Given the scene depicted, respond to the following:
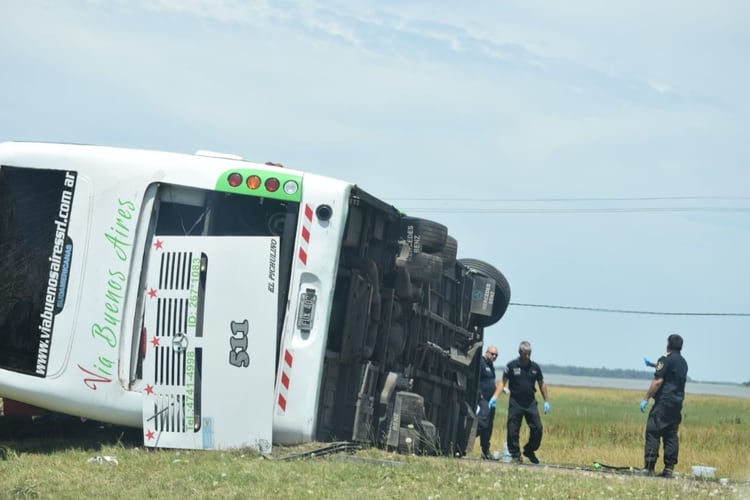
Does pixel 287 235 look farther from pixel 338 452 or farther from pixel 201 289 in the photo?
pixel 338 452

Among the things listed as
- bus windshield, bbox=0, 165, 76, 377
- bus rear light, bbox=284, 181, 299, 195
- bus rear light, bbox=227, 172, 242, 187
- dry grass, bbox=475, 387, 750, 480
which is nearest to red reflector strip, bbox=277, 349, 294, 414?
bus rear light, bbox=284, 181, 299, 195

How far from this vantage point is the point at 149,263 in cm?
839

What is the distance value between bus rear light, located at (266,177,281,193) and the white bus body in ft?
0.03

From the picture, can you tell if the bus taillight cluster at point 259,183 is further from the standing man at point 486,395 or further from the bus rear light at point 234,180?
the standing man at point 486,395

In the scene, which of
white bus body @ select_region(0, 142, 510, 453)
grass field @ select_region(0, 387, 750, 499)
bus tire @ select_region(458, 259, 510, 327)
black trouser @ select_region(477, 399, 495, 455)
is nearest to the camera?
grass field @ select_region(0, 387, 750, 499)

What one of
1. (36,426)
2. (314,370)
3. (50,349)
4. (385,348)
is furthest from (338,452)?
(36,426)

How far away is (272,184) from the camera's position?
336 inches

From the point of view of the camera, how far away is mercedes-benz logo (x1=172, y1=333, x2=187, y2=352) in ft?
26.9

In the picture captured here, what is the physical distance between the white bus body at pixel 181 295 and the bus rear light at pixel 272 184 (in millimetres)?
10

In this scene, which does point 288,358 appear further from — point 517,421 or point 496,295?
point 496,295

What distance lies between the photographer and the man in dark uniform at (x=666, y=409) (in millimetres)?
10758

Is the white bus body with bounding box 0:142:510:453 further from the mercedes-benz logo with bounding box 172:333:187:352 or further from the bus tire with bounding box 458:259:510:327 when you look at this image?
the bus tire with bounding box 458:259:510:327

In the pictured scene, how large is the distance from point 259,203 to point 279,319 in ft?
2.87

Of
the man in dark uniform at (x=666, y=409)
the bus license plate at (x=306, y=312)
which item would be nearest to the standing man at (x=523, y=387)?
the man in dark uniform at (x=666, y=409)
